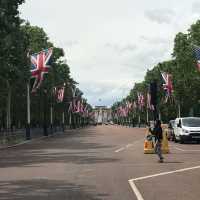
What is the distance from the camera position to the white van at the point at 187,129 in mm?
44969

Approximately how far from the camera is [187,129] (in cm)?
4497

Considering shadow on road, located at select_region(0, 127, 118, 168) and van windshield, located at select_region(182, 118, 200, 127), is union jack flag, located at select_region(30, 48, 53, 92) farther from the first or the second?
shadow on road, located at select_region(0, 127, 118, 168)

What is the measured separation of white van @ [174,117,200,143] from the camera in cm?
4497

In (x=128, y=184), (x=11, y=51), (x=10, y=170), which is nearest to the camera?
(x=128, y=184)

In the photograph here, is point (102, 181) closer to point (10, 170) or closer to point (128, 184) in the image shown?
point (128, 184)

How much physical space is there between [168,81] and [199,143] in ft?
123

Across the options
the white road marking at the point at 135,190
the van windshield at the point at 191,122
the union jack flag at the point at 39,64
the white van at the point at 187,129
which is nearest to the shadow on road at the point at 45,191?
the white road marking at the point at 135,190

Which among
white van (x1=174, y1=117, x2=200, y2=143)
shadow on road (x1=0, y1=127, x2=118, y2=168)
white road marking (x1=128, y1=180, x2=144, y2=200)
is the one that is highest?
white van (x1=174, y1=117, x2=200, y2=143)

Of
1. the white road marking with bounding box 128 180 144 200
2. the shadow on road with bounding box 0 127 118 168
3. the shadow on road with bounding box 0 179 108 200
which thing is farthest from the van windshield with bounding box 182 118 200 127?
the shadow on road with bounding box 0 179 108 200

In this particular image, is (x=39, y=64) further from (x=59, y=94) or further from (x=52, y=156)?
(x=59, y=94)

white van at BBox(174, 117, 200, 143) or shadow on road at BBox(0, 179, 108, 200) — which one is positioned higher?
white van at BBox(174, 117, 200, 143)

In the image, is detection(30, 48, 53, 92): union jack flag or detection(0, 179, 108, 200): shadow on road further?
detection(30, 48, 53, 92): union jack flag

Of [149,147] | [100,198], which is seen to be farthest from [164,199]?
[149,147]

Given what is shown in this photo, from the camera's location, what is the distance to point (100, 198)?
562 inches
